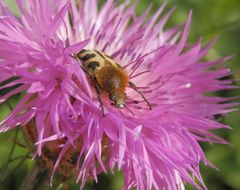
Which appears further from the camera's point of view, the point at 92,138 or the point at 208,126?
the point at 208,126

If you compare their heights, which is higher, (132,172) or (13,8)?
(13,8)

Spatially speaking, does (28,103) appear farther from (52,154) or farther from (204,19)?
(204,19)

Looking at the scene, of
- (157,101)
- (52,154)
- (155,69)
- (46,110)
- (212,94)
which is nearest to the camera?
(46,110)

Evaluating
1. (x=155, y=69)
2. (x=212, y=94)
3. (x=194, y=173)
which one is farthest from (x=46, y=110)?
(x=212, y=94)

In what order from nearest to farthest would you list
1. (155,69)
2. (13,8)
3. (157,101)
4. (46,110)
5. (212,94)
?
(46,110)
(157,101)
(155,69)
(13,8)
(212,94)

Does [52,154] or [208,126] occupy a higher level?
[52,154]

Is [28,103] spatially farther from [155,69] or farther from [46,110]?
[155,69]

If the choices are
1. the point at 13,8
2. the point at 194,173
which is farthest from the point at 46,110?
the point at 13,8

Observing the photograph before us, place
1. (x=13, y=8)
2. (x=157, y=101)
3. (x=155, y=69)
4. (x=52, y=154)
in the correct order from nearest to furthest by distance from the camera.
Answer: (x=52, y=154), (x=157, y=101), (x=155, y=69), (x=13, y=8)

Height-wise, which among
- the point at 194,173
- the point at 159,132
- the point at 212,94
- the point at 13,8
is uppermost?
the point at 13,8
